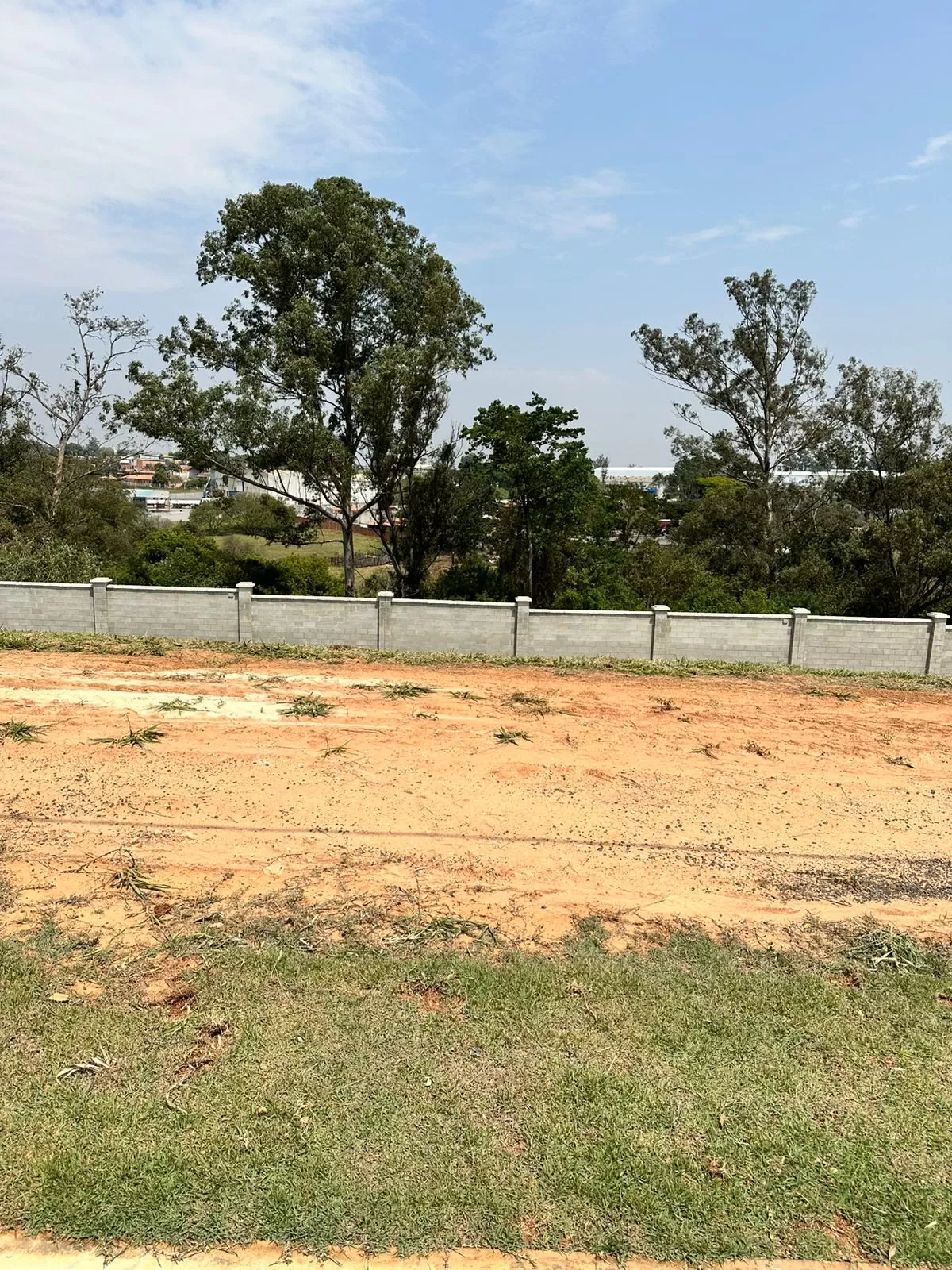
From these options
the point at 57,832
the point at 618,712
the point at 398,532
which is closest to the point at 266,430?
the point at 398,532

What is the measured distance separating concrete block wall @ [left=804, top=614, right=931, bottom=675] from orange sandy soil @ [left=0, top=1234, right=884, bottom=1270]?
15286 mm

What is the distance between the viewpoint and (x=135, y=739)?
34.4ft

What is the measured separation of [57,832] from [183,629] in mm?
10409

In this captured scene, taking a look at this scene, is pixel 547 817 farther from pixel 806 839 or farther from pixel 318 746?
pixel 318 746

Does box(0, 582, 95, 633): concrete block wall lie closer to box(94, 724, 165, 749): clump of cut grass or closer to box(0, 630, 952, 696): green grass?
box(0, 630, 952, 696): green grass

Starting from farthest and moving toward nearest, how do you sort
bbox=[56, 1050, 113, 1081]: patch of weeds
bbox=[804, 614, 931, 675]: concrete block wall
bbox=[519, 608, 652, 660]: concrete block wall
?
bbox=[804, 614, 931, 675]: concrete block wall, bbox=[519, 608, 652, 660]: concrete block wall, bbox=[56, 1050, 113, 1081]: patch of weeds

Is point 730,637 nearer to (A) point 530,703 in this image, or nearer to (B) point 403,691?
(A) point 530,703

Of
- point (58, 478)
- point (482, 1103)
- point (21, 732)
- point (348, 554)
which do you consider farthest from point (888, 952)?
point (58, 478)

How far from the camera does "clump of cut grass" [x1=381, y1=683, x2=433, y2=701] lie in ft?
44.4

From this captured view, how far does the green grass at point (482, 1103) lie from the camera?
3.82 metres

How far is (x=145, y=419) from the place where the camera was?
2228 centimetres

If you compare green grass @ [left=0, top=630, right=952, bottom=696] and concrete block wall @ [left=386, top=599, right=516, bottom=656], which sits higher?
concrete block wall @ [left=386, top=599, right=516, bottom=656]

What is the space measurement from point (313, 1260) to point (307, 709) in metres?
8.95

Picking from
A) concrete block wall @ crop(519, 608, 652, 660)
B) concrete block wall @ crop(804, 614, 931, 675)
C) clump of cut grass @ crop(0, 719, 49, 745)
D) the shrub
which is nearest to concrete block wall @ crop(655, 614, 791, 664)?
concrete block wall @ crop(519, 608, 652, 660)
